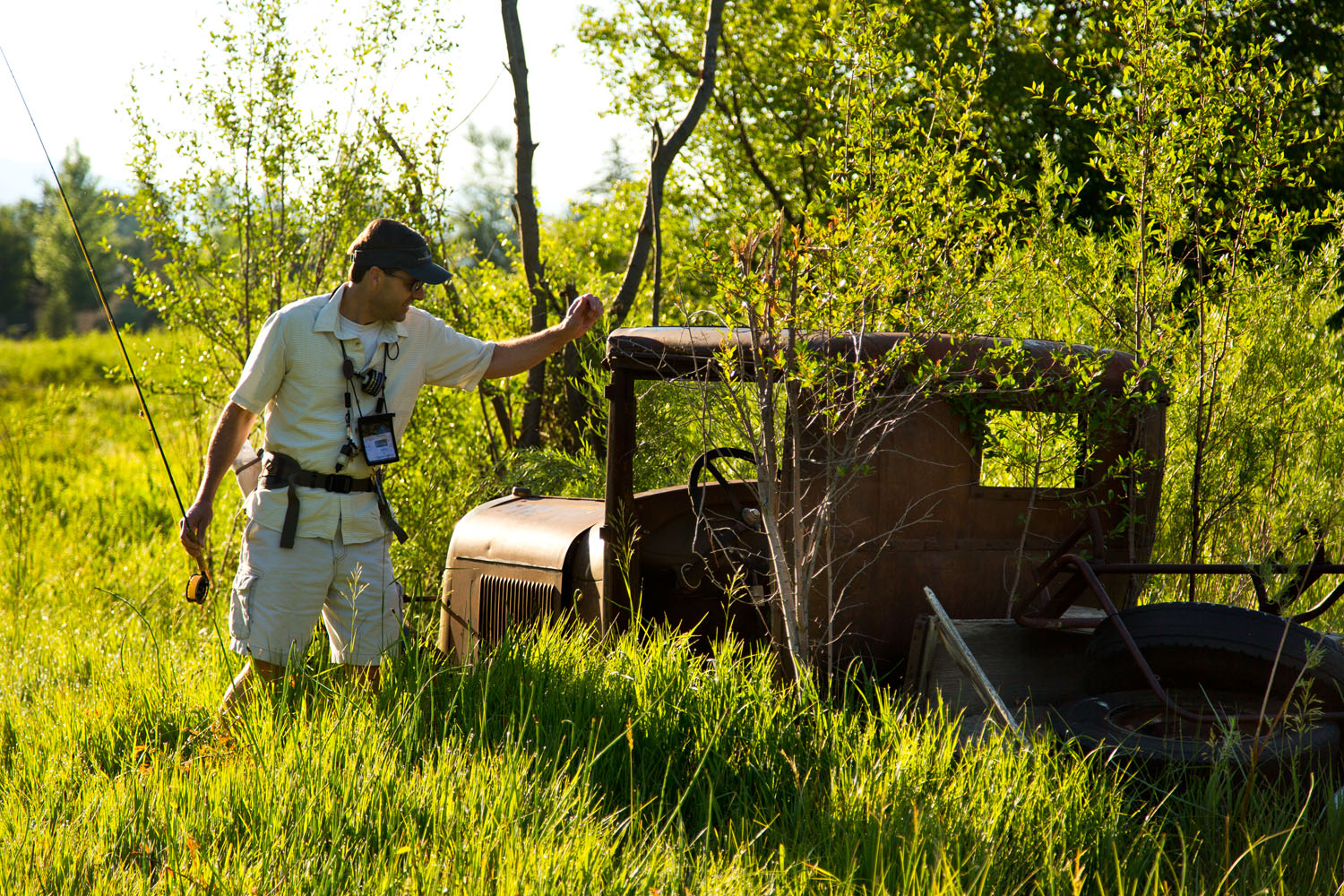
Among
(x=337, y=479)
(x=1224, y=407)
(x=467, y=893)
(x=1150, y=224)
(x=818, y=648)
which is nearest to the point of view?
(x=467, y=893)

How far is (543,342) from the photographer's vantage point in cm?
443

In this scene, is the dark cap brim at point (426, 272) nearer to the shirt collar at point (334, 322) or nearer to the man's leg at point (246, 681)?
the shirt collar at point (334, 322)

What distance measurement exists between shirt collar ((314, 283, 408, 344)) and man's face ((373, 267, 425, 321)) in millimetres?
57

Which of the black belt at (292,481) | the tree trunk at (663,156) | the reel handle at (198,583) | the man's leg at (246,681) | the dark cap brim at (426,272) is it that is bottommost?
the man's leg at (246,681)

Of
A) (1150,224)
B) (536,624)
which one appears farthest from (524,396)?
(1150,224)

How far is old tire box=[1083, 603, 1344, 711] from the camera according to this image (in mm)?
3201

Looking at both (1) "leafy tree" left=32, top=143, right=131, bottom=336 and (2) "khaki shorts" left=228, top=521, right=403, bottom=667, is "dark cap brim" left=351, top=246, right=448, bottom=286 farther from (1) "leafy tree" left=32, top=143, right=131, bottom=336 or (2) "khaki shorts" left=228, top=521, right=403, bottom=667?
(1) "leafy tree" left=32, top=143, right=131, bottom=336

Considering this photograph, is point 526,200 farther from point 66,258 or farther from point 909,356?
point 66,258

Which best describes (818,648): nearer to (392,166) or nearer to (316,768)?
(316,768)

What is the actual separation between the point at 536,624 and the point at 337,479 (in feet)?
3.19

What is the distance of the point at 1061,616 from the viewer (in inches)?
154

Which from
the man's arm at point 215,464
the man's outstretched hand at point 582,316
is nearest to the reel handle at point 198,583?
the man's arm at point 215,464

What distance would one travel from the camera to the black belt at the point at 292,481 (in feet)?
13.3

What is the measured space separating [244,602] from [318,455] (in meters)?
0.61
